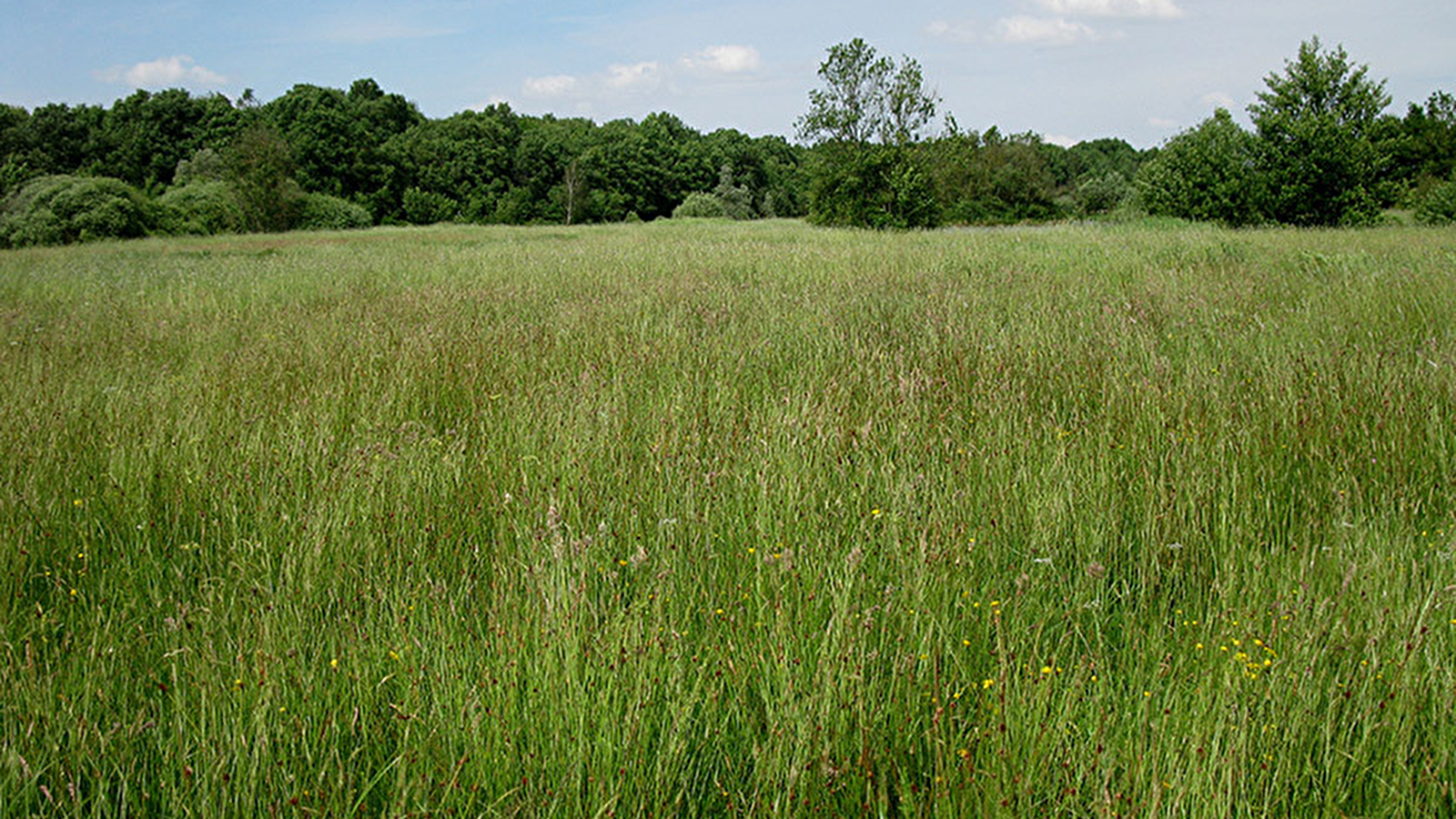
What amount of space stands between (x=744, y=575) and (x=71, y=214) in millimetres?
36891

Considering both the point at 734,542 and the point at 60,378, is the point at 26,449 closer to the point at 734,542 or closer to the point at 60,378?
the point at 60,378

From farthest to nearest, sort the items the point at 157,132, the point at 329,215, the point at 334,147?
the point at 157,132 < the point at 334,147 < the point at 329,215

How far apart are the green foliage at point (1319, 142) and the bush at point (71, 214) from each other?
131ft

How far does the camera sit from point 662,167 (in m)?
73.9

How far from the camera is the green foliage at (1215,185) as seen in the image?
88.1ft

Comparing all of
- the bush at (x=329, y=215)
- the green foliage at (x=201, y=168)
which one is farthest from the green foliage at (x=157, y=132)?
the bush at (x=329, y=215)

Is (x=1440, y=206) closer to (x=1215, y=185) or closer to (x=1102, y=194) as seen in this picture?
(x=1215, y=185)

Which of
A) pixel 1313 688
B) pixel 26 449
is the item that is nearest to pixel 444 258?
pixel 26 449

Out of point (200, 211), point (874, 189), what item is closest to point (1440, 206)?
point (874, 189)

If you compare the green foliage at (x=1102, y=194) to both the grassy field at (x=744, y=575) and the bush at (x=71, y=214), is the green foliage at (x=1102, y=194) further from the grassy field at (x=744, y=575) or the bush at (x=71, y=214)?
the grassy field at (x=744, y=575)

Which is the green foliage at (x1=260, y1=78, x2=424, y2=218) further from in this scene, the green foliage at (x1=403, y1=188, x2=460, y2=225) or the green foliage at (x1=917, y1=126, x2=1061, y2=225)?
the green foliage at (x1=917, y1=126, x2=1061, y2=225)

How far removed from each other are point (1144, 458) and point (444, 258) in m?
12.9

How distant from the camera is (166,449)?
3379 millimetres

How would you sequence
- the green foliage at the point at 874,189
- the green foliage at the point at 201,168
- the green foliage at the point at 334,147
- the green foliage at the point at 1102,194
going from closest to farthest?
1. the green foliage at the point at 874,189
2. the green foliage at the point at 201,168
3. the green foliage at the point at 334,147
4. the green foliage at the point at 1102,194
